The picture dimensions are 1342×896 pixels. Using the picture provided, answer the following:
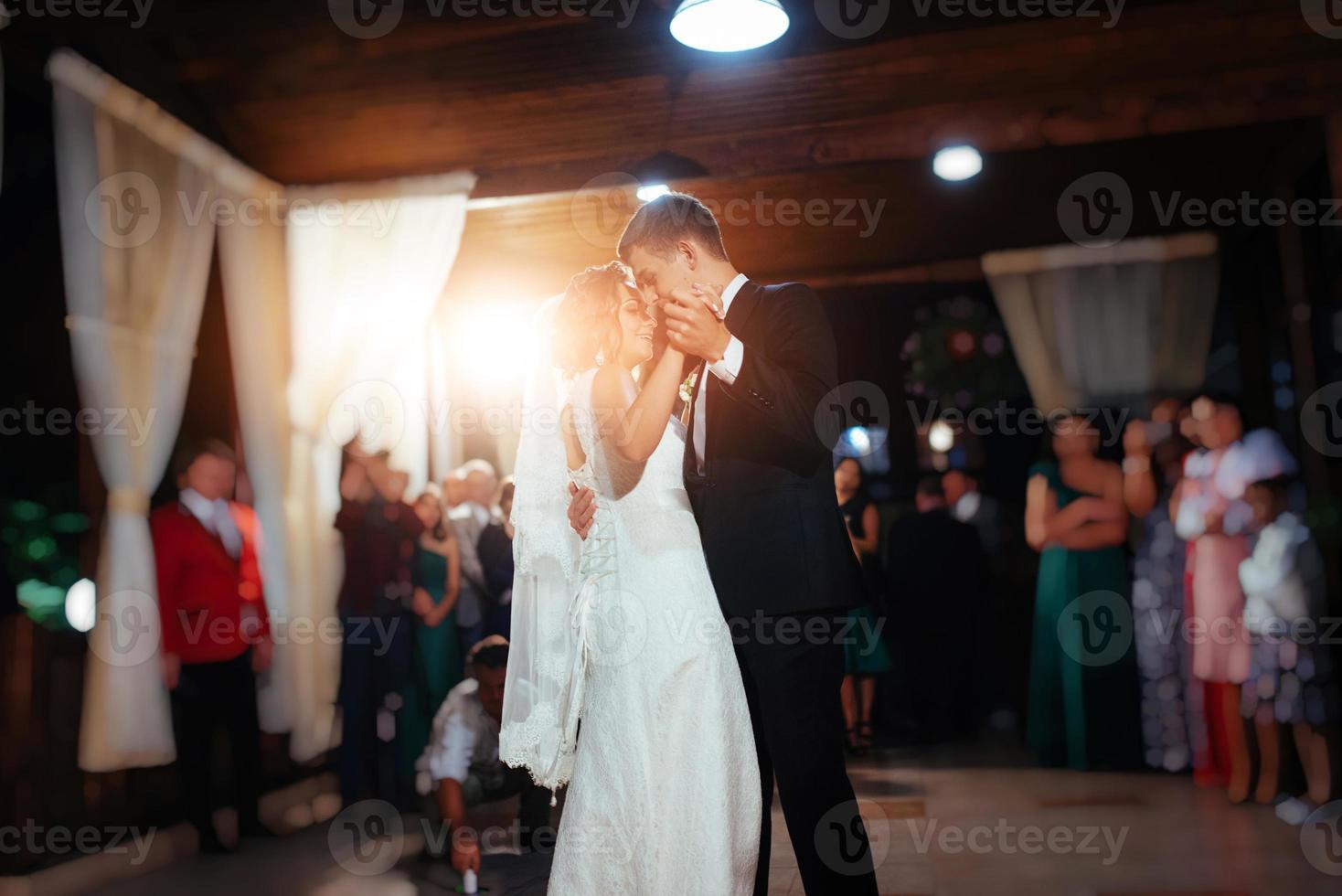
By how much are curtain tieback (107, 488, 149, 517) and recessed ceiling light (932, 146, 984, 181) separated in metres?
3.77

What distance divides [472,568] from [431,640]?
420 millimetres

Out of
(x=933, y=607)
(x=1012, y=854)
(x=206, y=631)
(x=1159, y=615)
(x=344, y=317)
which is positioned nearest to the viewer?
(x=1012, y=854)

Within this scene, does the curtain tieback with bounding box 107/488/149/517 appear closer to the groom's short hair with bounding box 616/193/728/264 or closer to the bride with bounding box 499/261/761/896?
the bride with bounding box 499/261/761/896

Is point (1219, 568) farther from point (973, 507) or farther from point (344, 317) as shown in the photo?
point (344, 317)

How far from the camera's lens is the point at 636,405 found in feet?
6.98

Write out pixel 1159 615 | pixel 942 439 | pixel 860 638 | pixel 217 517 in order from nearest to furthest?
pixel 217 517
pixel 1159 615
pixel 860 638
pixel 942 439

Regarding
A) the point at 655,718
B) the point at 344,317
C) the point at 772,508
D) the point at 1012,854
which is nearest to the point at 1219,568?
the point at 1012,854

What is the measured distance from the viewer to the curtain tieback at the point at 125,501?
387 centimetres

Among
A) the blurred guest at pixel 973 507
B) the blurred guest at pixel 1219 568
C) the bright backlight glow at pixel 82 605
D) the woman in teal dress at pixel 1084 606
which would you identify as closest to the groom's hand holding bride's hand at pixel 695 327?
the bright backlight glow at pixel 82 605

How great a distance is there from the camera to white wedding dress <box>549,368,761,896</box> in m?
2.05

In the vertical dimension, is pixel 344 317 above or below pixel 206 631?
above

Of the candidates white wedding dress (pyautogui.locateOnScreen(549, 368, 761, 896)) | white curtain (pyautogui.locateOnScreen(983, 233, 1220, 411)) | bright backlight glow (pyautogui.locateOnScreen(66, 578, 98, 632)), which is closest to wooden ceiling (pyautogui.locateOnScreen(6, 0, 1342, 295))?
white curtain (pyautogui.locateOnScreen(983, 233, 1220, 411))

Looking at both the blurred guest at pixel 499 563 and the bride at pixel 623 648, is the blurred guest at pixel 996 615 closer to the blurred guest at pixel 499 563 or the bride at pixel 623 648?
the blurred guest at pixel 499 563

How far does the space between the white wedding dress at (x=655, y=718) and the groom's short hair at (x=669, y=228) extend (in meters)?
0.36
